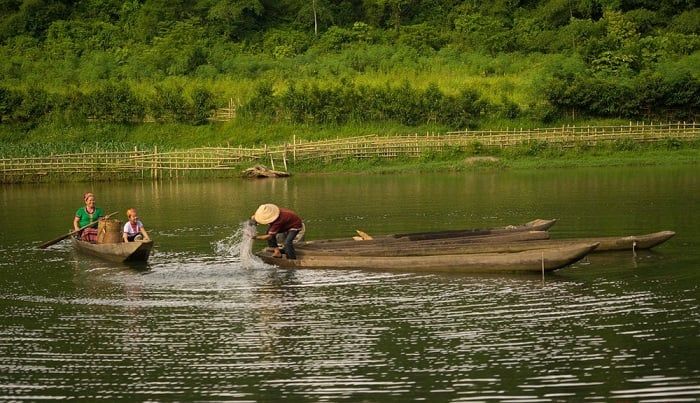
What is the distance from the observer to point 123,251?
62.3ft

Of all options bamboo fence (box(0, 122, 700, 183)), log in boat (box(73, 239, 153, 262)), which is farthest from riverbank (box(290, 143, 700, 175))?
log in boat (box(73, 239, 153, 262))

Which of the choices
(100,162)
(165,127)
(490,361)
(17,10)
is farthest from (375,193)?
(17,10)

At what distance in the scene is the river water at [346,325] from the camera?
427 inches

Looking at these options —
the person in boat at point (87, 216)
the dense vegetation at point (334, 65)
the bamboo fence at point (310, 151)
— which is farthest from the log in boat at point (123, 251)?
the dense vegetation at point (334, 65)

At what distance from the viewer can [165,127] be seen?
4766cm

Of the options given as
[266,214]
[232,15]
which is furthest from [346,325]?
[232,15]

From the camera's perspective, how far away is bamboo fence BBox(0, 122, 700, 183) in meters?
42.0

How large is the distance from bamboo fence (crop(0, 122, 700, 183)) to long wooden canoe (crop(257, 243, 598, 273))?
24302 mm

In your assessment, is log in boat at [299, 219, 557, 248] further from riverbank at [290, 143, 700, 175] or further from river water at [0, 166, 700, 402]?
riverbank at [290, 143, 700, 175]

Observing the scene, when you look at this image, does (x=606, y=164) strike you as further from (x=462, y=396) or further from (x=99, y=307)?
(x=462, y=396)

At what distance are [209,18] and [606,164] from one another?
25714 millimetres

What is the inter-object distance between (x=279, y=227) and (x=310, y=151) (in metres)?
24.5

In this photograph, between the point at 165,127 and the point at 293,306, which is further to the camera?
the point at 165,127

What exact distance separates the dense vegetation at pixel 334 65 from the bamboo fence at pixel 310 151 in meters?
2.66
